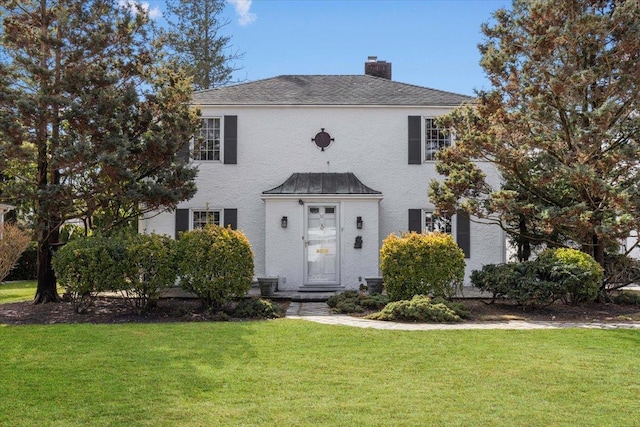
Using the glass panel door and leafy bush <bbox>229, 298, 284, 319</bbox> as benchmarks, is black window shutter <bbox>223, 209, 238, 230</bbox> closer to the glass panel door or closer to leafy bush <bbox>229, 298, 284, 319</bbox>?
the glass panel door

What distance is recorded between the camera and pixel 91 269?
10.7 metres

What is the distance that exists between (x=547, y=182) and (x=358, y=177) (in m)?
5.58

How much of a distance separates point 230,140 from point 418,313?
8447mm

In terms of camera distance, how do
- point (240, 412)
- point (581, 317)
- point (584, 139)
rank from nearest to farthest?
point (240, 412) < point (581, 317) < point (584, 139)

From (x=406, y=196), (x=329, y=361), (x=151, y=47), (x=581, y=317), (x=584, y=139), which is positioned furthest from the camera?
(x=406, y=196)

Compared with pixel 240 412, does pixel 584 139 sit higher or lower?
higher

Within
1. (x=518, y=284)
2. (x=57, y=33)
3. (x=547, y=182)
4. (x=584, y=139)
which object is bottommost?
(x=518, y=284)

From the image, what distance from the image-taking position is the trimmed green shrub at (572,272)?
11.1 meters

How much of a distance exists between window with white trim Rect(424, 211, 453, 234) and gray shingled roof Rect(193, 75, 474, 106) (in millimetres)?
3328

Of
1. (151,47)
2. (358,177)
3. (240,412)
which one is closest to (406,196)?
(358,177)

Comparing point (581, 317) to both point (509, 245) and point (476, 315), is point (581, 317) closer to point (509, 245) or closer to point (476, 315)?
point (476, 315)

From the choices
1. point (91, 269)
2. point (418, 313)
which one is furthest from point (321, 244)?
point (91, 269)

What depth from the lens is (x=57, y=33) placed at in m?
12.2

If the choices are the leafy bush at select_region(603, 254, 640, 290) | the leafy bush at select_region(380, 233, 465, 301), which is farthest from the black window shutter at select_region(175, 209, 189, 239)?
the leafy bush at select_region(603, 254, 640, 290)
